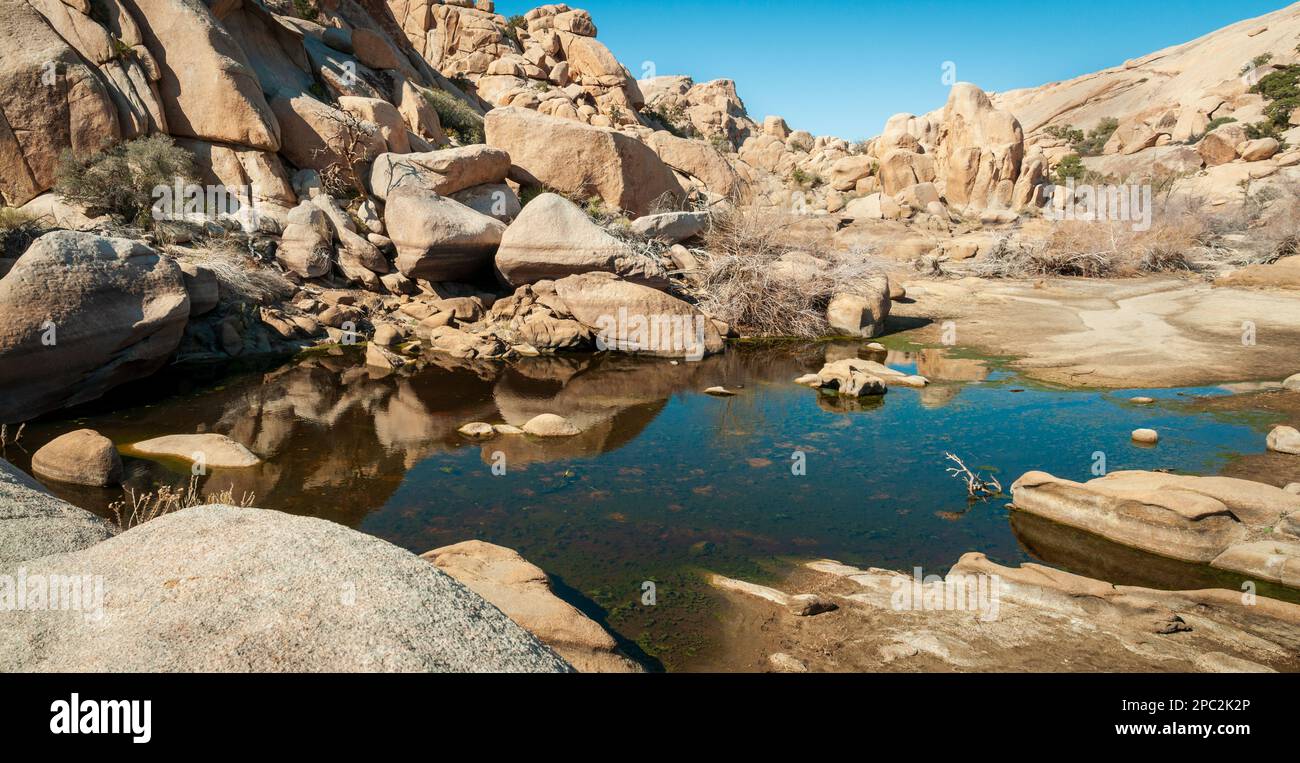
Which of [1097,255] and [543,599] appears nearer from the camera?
[543,599]

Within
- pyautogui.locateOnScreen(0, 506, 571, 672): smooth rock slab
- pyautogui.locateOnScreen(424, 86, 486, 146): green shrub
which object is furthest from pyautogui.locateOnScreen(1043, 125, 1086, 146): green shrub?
pyautogui.locateOnScreen(0, 506, 571, 672): smooth rock slab

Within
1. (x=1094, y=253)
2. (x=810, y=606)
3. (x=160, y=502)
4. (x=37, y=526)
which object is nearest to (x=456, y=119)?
(x=160, y=502)

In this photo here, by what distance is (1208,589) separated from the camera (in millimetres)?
4766

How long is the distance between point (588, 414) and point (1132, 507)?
5.83 metres

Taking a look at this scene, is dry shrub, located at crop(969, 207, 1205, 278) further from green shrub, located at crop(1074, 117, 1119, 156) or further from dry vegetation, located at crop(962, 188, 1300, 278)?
green shrub, located at crop(1074, 117, 1119, 156)

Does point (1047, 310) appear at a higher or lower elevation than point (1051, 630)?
higher

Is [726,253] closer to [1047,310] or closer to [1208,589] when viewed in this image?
[1047,310]

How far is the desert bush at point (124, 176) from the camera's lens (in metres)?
11.7

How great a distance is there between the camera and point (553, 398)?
993 centimetres

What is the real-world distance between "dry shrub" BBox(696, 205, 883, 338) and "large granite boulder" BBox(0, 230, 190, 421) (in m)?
8.83

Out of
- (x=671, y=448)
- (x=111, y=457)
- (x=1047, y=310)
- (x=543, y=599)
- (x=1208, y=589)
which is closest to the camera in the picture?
(x=543, y=599)

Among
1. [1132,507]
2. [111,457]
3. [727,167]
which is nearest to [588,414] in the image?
[111,457]

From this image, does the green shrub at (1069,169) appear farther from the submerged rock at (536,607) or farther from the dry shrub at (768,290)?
the submerged rock at (536,607)

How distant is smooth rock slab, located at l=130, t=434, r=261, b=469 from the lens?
7.12m
